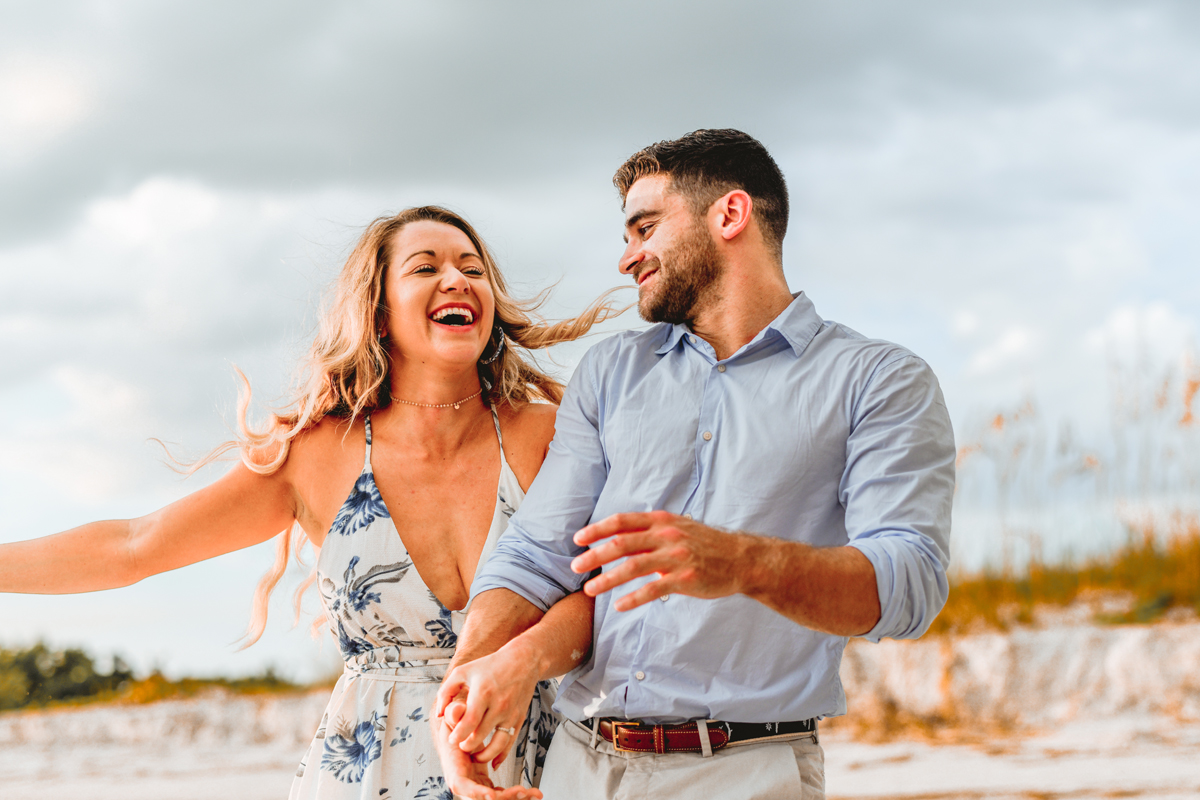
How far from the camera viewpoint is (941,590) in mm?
1543

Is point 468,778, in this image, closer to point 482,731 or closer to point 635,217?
point 482,731

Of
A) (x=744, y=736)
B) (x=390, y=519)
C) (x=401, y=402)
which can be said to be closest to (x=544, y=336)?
(x=401, y=402)

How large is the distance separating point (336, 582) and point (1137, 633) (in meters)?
4.08

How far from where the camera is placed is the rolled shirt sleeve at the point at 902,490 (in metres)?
1.46

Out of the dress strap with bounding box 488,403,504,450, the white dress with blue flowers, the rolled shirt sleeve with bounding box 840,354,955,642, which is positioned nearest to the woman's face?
the dress strap with bounding box 488,403,504,450

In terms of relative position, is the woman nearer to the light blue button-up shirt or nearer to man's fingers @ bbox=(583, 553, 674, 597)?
the light blue button-up shirt

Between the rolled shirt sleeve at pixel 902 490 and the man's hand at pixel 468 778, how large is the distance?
22.8 inches

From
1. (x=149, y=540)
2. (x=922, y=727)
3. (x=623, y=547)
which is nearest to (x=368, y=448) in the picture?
(x=149, y=540)

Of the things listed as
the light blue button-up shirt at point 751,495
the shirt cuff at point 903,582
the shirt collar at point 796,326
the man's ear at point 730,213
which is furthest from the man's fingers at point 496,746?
the man's ear at point 730,213

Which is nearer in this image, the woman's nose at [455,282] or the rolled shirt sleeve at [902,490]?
the rolled shirt sleeve at [902,490]

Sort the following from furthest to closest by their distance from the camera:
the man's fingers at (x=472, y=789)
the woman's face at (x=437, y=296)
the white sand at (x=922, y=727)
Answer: the white sand at (x=922, y=727), the woman's face at (x=437, y=296), the man's fingers at (x=472, y=789)

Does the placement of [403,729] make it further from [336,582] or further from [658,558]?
[658,558]

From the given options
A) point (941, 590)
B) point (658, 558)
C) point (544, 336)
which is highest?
point (544, 336)

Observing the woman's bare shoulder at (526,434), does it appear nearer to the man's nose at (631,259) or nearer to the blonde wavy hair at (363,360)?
the blonde wavy hair at (363,360)
